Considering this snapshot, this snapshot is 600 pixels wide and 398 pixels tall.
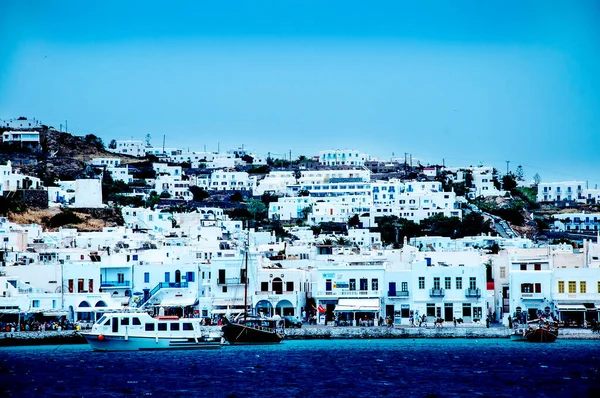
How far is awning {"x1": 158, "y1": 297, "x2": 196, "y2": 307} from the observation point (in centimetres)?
7103

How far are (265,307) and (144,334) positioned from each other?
36.6ft

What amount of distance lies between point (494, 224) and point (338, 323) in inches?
2665

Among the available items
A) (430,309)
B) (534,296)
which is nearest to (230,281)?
(430,309)

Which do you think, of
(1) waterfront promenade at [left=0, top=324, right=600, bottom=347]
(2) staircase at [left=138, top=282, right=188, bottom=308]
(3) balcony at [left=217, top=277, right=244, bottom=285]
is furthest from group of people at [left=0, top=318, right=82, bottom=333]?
(3) balcony at [left=217, top=277, right=244, bottom=285]

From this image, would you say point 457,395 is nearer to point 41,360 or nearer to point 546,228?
point 41,360

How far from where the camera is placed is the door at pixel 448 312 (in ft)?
229

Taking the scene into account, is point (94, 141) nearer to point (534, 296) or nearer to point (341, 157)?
point (341, 157)

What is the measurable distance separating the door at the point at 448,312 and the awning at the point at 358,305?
12.1 ft

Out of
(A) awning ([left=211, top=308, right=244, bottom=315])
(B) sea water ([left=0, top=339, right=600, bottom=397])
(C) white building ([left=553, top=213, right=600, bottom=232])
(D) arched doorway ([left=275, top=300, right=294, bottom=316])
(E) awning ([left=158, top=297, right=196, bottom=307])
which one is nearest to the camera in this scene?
(B) sea water ([left=0, top=339, right=600, bottom=397])

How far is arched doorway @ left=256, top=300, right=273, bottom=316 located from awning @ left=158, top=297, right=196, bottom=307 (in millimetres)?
3702

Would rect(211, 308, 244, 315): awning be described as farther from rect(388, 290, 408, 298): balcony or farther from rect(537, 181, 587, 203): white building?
rect(537, 181, 587, 203): white building

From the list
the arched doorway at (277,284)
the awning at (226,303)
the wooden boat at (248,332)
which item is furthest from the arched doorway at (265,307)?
the wooden boat at (248,332)

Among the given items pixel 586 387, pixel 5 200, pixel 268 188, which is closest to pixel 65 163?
pixel 268 188

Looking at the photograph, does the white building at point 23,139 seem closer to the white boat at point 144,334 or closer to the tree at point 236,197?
the tree at point 236,197
